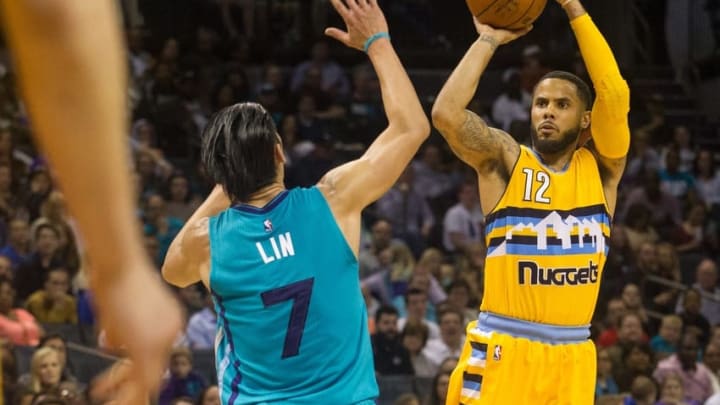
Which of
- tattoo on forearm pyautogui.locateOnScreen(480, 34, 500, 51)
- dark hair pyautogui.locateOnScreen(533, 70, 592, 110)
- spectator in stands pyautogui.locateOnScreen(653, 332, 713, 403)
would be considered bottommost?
spectator in stands pyautogui.locateOnScreen(653, 332, 713, 403)

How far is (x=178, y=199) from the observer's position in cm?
1268

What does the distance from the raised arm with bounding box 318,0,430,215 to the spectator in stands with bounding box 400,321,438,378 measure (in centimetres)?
674

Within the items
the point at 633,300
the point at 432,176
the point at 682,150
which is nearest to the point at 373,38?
the point at 633,300

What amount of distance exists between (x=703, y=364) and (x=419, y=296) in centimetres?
280

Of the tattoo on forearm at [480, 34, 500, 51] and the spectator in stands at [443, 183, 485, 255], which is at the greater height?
the tattoo on forearm at [480, 34, 500, 51]

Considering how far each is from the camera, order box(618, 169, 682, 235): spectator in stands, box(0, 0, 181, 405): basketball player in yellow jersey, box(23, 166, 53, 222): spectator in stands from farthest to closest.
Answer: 1. box(618, 169, 682, 235): spectator in stands
2. box(23, 166, 53, 222): spectator in stands
3. box(0, 0, 181, 405): basketball player in yellow jersey

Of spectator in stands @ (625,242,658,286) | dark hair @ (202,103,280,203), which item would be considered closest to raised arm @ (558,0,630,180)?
dark hair @ (202,103,280,203)

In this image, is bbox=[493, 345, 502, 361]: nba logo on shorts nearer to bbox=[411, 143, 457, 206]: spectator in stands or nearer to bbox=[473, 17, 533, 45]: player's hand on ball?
bbox=[473, 17, 533, 45]: player's hand on ball

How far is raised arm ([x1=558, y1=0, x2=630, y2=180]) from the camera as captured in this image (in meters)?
5.55

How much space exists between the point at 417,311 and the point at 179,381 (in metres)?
2.55

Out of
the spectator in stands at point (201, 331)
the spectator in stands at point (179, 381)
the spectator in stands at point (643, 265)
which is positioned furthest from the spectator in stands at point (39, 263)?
the spectator in stands at point (643, 265)

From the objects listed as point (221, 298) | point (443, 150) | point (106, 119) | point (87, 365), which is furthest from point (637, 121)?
point (106, 119)

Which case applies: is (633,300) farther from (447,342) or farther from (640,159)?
(640,159)

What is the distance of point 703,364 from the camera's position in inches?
457
